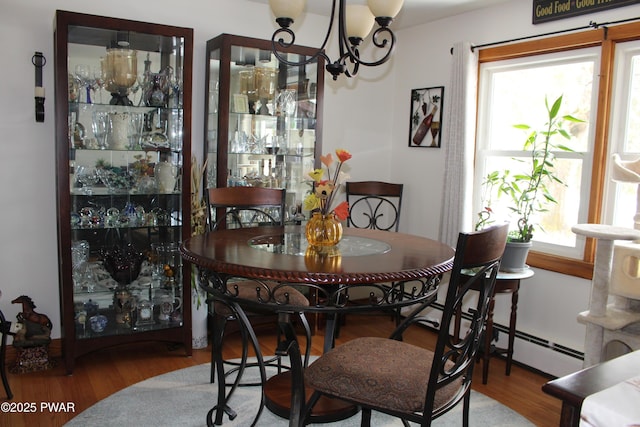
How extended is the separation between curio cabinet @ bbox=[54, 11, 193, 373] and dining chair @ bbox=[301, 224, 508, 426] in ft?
5.89

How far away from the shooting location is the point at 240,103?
378 centimetres

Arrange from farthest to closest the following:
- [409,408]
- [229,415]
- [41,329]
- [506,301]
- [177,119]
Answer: [506,301], [177,119], [41,329], [229,415], [409,408]

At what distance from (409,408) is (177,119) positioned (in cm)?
243

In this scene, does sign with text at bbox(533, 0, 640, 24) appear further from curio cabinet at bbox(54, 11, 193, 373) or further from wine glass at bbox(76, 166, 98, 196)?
wine glass at bbox(76, 166, 98, 196)

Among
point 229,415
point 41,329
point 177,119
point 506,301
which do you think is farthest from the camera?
point 506,301

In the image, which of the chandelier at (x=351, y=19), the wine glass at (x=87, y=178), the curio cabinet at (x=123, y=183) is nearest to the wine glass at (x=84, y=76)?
the curio cabinet at (x=123, y=183)

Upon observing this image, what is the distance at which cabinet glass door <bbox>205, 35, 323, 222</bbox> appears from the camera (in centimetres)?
366

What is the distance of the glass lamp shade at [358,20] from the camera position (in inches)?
95.8

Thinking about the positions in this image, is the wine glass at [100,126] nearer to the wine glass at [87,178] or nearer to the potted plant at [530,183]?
the wine glass at [87,178]

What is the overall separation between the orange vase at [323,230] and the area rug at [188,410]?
99 cm

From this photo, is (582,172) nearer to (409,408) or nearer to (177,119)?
(409,408)

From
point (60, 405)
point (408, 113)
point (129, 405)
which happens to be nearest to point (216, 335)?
point (129, 405)

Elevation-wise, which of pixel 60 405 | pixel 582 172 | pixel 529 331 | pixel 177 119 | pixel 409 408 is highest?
pixel 177 119

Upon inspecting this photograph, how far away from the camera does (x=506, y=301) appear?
12.6 feet
